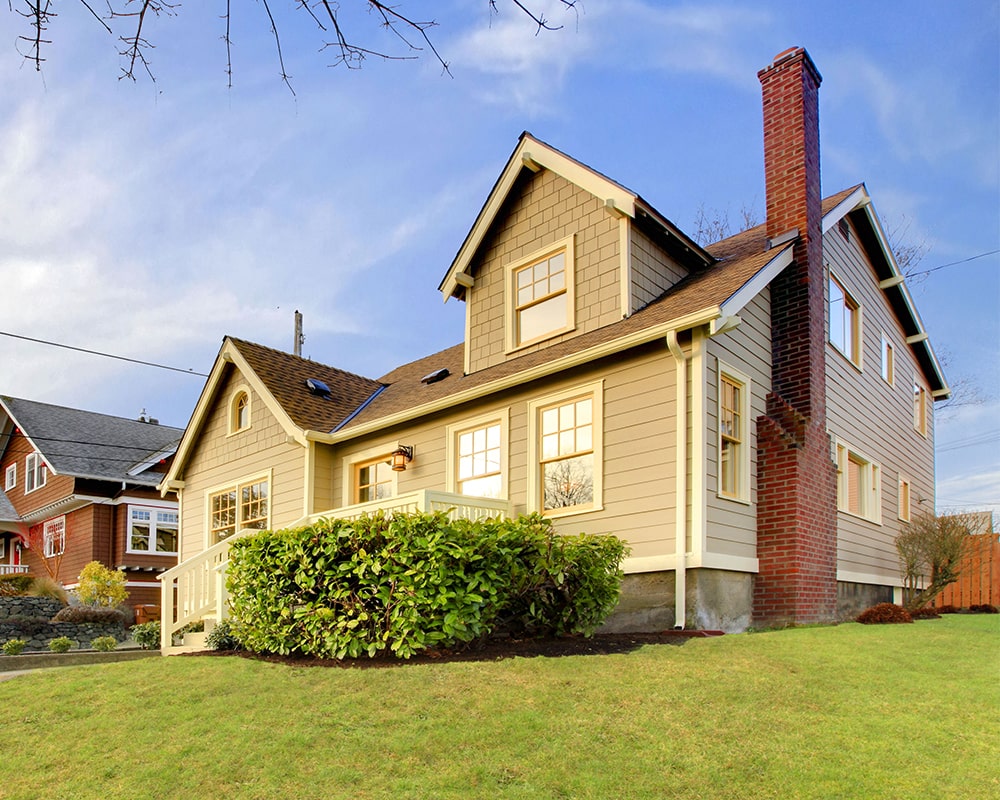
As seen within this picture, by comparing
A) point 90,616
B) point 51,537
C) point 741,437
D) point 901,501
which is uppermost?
point 741,437

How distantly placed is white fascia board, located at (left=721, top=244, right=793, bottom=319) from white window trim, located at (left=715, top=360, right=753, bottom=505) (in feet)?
2.55

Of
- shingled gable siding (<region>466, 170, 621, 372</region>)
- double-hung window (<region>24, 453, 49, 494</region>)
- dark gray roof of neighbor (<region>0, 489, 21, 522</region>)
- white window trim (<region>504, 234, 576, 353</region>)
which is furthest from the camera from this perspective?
dark gray roof of neighbor (<region>0, 489, 21, 522</region>)

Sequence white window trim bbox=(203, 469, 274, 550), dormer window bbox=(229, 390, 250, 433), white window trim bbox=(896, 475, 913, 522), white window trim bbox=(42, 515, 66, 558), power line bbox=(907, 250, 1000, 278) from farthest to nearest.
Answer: white window trim bbox=(42, 515, 66, 558), power line bbox=(907, 250, 1000, 278), dormer window bbox=(229, 390, 250, 433), white window trim bbox=(896, 475, 913, 522), white window trim bbox=(203, 469, 274, 550)

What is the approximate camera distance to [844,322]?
46.5 ft

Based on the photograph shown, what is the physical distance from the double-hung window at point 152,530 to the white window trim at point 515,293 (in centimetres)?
1843

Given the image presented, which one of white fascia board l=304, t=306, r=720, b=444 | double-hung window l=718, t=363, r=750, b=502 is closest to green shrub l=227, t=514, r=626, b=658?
double-hung window l=718, t=363, r=750, b=502

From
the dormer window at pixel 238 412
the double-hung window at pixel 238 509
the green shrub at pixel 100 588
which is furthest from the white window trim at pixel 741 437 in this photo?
the green shrub at pixel 100 588

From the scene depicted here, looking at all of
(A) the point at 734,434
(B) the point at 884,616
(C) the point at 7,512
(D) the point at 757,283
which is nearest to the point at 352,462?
(A) the point at 734,434

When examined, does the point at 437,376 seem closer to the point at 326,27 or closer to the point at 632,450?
the point at 632,450

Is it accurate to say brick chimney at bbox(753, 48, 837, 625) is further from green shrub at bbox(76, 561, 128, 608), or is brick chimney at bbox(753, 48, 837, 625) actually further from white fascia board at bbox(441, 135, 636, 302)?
green shrub at bbox(76, 561, 128, 608)

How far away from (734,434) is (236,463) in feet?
32.2

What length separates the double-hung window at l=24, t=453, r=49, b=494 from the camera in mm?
29141

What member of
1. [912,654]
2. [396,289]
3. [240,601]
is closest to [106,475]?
[396,289]

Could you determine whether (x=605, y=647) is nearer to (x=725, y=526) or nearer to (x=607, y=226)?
(x=725, y=526)
